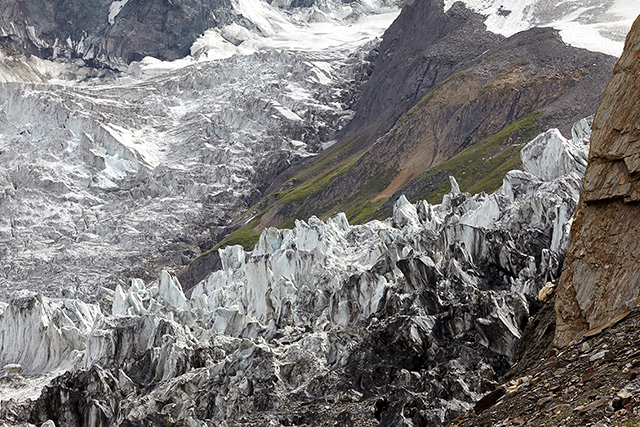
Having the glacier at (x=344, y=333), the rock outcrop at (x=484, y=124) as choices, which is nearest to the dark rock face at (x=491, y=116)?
the rock outcrop at (x=484, y=124)

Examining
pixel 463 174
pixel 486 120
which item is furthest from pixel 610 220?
pixel 486 120

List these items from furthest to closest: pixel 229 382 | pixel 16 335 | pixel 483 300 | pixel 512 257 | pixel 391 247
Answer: pixel 16 335, pixel 391 247, pixel 512 257, pixel 229 382, pixel 483 300

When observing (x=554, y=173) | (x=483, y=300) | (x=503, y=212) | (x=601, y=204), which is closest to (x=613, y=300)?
(x=601, y=204)

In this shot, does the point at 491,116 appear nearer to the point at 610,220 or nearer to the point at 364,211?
the point at 364,211

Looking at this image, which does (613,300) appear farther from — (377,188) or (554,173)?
(377,188)

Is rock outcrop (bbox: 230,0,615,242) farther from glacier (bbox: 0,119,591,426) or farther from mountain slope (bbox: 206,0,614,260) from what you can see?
glacier (bbox: 0,119,591,426)

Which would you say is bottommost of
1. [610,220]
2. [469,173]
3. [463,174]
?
[610,220]

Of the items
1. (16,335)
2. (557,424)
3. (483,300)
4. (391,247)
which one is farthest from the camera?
(16,335)
